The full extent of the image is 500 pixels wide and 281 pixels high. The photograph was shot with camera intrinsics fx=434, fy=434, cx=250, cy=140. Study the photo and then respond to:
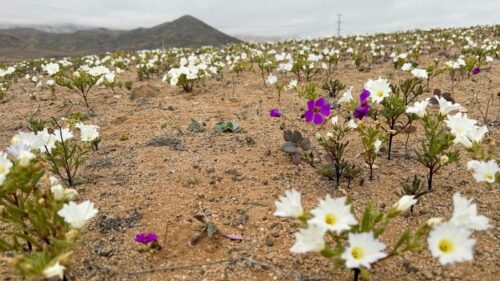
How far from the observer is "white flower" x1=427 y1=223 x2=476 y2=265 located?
1806 mm

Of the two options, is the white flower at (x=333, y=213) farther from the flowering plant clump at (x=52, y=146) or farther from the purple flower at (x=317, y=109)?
the purple flower at (x=317, y=109)

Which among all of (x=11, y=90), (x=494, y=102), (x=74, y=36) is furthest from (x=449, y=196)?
(x=74, y=36)

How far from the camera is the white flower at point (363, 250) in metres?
1.84

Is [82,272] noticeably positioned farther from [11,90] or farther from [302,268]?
[11,90]

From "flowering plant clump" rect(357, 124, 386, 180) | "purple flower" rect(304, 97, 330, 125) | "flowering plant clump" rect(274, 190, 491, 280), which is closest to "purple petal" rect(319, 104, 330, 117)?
"purple flower" rect(304, 97, 330, 125)

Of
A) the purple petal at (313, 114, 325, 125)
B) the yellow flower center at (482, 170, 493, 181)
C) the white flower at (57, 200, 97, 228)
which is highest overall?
the purple petal at (313, 114, 325, 125)

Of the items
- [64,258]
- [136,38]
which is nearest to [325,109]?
[64,258]

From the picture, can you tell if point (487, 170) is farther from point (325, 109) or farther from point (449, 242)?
point (325, 109)

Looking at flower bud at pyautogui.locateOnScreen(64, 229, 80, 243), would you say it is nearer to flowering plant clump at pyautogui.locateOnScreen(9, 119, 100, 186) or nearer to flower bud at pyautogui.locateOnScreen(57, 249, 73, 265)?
flower bud at pyautogui.locateOnScreen(57, 249, 73, 265)

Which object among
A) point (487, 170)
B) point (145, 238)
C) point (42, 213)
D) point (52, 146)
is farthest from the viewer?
point (52, 146)

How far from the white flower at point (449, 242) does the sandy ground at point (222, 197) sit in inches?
24.6

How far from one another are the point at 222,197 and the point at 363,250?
173 cm

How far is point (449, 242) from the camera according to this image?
188cm

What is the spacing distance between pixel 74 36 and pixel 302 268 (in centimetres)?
12469
